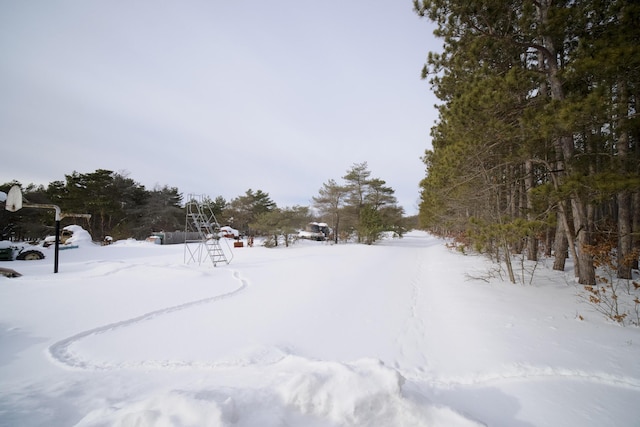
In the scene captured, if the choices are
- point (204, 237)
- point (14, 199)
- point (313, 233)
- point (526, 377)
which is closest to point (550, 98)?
point (526, 377)

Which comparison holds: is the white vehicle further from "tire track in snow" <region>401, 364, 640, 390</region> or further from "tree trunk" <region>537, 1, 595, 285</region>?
"tire track in snow" <region>401, 364, 640, 390</region>

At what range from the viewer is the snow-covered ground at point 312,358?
200cm

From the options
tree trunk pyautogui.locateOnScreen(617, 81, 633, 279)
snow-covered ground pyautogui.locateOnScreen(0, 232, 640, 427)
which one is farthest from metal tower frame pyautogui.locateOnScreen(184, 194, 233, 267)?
tree trunk pyautogui.locateOnScreen(617, 81, 633, 279)

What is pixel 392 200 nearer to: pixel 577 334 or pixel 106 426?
pixel 577 334

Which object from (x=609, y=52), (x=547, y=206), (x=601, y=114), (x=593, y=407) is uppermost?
(x=609, y=52)

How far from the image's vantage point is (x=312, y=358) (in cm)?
305

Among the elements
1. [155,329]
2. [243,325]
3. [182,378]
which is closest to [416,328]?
[243,325]

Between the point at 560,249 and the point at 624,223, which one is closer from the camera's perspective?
the point at 624,223

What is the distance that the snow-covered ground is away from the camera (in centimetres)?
200

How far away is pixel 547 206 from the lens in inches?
214

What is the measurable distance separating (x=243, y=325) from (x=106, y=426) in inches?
97.8

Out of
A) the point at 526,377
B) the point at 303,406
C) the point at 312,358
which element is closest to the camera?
the point at 303,406

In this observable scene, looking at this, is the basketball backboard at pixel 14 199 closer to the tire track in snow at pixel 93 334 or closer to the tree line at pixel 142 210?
the tire track in snow at pixel 93 334

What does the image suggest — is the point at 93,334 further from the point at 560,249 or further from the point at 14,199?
the point at 560,249
